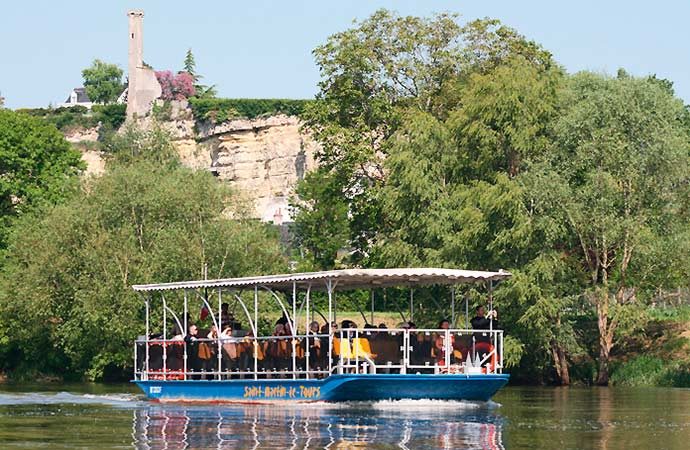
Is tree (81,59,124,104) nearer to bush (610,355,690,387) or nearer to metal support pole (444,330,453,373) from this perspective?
bush (610,355,690,387)

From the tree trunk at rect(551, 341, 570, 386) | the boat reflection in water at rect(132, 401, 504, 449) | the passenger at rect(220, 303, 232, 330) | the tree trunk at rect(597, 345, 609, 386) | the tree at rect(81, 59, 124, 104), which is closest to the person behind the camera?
the boat reflection in water at rect(132, 401, 504, 449)

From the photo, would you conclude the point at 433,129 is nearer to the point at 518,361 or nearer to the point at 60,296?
the point at 518,361

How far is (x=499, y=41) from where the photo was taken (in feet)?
219

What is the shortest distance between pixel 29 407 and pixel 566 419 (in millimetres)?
13257

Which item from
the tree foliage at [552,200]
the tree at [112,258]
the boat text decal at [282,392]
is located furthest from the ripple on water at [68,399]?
the tree foliage at [552,200]

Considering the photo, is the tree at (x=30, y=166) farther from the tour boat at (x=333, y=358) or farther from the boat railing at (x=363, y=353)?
the boat railing at (x=363, y=353)

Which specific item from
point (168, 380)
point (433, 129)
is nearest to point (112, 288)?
point (433, 129)

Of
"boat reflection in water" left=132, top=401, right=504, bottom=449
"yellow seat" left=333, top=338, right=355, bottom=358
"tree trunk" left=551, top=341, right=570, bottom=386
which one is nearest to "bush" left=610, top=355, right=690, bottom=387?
"tree trunk" left=551, top=341, right=570, bottom=386

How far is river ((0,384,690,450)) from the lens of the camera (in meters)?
26.8

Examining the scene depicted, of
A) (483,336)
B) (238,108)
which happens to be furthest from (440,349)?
(238,108)

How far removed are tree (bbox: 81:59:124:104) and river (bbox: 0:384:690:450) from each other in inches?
6041

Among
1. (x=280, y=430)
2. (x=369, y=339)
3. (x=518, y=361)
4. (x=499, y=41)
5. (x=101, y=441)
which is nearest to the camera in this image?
(x=101, y=441)

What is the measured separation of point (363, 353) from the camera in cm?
3575

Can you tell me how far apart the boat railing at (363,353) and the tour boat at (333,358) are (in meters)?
0.02
